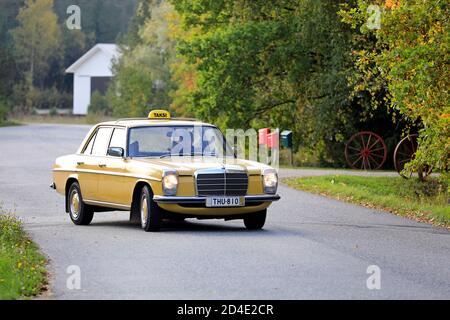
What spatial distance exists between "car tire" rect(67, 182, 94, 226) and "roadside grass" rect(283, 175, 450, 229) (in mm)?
5660

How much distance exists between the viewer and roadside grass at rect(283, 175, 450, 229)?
2166 centimetres

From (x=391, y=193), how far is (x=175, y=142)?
11881 millimetres

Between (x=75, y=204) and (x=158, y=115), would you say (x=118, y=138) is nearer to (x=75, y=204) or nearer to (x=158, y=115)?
(x=158, y=115)

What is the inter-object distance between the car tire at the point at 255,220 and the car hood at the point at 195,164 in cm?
68

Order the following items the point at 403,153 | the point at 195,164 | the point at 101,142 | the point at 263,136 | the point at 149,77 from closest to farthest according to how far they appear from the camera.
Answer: the point at 195,164 < the point at 101,142 < the point at 403,153 < the point at 263,136 < the point at 149,77

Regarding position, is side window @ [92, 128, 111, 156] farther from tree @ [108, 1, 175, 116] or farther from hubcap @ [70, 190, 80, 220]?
tree @ [108, 1, 175, 116]

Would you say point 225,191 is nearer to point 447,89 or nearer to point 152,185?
point 152,185

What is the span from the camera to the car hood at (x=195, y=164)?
54.1ft

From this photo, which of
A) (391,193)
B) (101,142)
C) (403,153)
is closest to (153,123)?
(101,142)

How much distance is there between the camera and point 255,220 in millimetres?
17297

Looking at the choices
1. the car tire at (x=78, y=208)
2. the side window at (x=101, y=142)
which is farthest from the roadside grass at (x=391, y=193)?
the car tire at (x=78, y=208)

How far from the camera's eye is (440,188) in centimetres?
2905
